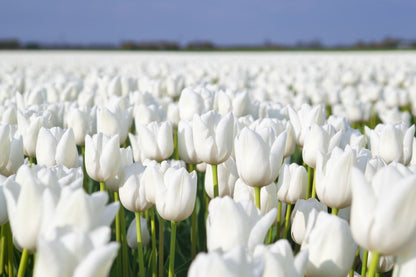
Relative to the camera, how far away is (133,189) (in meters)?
1.91

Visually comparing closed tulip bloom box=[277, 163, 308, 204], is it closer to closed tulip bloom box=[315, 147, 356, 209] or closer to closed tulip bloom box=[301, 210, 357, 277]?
closed tulip bloom box=[315, 147, 356, 209]

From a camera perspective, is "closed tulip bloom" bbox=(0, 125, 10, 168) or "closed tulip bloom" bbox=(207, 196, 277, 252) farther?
"closed tulip bloom" bbox=(0, 125, 10, 168)

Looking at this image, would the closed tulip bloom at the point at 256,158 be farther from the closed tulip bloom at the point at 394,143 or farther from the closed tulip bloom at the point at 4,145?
the closed tulip bloom at the point at 4,145

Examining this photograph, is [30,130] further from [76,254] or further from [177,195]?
[76,254]

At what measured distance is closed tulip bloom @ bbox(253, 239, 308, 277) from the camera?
1119mm

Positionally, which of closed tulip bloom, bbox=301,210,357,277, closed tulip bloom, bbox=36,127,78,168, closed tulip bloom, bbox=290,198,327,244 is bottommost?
closed tulip bloom, bbox=290,198,327,244

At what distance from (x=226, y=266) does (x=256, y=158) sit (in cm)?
84

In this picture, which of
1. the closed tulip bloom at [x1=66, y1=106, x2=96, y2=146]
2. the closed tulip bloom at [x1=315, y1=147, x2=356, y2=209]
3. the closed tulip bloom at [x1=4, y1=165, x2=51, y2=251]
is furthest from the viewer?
the closed tulip bloom at [x1=66, y1=106, x2=96, y2=146]

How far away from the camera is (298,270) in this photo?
1.15 metres

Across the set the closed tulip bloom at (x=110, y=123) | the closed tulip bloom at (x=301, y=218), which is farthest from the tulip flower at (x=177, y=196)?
the closed tulip bloom at (x=110, y=123)

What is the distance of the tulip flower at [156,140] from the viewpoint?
2398 millimetres

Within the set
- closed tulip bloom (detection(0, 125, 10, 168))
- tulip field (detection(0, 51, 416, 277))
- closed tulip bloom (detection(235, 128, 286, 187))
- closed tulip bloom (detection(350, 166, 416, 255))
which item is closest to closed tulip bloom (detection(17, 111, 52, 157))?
tulip field (detection(0, 51, 416, 277))

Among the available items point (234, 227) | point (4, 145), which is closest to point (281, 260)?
point (234, 227)

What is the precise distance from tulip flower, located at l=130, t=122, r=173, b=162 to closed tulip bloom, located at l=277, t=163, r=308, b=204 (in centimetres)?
64
